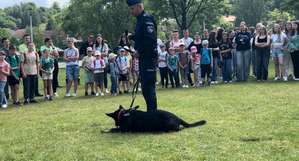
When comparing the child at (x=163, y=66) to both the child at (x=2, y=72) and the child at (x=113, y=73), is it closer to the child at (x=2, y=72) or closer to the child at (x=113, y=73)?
the child at (x=113, y=73)

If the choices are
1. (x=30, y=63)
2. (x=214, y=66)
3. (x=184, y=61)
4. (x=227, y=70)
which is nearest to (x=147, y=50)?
(x=30, y=63)

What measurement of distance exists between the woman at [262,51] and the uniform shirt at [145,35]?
8.06 m

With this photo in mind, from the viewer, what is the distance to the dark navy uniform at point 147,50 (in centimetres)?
550

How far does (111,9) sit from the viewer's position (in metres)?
35.5

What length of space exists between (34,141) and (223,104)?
4484 mm

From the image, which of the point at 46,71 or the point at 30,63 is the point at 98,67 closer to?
the point at 46,71

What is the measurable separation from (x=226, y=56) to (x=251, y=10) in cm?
5942

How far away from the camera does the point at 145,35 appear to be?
5.48 meters

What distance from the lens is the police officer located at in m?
5.50

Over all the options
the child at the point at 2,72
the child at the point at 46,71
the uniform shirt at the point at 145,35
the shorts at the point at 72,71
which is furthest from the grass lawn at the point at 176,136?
the shorts at the point at 72,71

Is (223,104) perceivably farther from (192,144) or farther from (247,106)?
(192,144)

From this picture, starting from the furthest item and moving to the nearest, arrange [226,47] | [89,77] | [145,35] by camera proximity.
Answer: [226,47]
[89,77]
[145,35]

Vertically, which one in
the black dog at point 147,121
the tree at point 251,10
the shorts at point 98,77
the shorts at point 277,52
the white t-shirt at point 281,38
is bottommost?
the black dog at point 147,121

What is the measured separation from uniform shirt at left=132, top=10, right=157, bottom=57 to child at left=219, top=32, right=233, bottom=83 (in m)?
8.05
